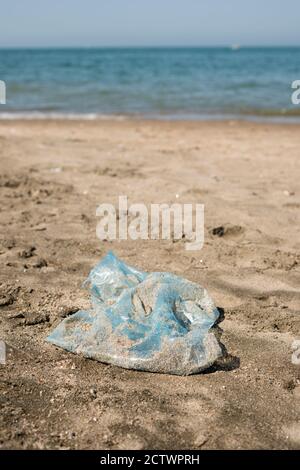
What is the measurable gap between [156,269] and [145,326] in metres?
0.88

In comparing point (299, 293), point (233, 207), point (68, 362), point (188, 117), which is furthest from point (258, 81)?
point (68, 362)

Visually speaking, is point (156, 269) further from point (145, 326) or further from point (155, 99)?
point (155, 99)

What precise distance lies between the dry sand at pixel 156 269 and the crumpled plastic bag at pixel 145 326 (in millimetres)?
64

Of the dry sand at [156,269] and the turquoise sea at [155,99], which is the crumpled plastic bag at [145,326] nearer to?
the dry sand at [156,269]

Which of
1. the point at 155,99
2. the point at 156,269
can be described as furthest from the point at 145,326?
the point at 155,99

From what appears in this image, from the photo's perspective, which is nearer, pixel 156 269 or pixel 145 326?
pixel 145 326

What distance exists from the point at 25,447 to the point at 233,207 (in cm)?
296

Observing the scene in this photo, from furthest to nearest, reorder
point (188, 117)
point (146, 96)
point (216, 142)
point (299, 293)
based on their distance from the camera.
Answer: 1. point (146, 96)
2. point (188, 117)
3. point (216, 142)
4. point (299, 293)

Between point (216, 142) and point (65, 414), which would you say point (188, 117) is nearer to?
point (216, 142)

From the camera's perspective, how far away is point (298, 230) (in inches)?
150

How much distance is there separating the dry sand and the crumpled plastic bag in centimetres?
6

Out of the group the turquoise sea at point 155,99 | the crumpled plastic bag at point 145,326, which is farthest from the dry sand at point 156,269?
the turquoise sea at point 155,99

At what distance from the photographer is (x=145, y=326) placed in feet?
7.87

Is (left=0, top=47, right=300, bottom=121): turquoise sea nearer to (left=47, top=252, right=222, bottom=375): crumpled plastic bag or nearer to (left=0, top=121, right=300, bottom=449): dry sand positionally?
(left=0, top=121, right=300, bottom=449): dry sand
